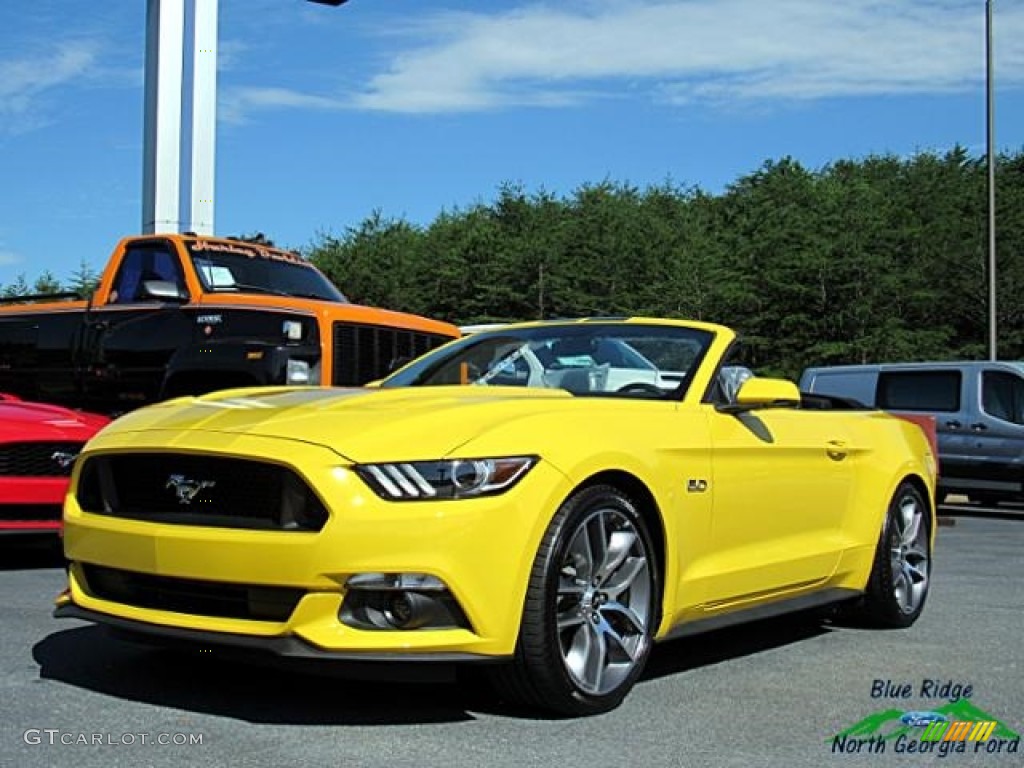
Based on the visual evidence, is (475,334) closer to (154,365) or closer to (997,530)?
(154,365)

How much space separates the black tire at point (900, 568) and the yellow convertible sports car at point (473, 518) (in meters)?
0.88

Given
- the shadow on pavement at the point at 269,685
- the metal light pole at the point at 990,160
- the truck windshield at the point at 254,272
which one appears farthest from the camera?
the metal light pole at the point at 990,160

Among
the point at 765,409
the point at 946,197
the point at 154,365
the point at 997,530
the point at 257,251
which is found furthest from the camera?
the point at 946,197

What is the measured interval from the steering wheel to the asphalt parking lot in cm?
→ 113

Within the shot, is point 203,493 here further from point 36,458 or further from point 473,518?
point 36,458

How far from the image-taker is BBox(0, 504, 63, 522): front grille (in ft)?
24.7

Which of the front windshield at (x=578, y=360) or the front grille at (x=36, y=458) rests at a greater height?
the front windshield at (x=578, y=360)

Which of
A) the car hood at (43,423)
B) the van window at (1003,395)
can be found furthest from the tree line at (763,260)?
the car hood at (43,423)

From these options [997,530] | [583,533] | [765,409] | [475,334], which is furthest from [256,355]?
[997,530]

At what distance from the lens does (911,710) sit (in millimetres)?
4598

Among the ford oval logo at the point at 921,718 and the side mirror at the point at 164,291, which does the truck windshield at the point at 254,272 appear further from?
the ford oval logo at the point at 921,718

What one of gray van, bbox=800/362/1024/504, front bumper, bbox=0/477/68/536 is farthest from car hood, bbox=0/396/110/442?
gray van, bbox=800/362/1024/504

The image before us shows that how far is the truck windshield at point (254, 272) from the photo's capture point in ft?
33.1

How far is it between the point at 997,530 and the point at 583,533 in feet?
34.0
